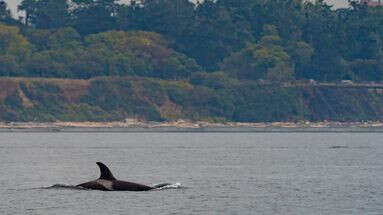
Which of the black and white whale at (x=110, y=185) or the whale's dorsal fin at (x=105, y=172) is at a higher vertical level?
the whale's dorsal fin at (x=105, y=172)

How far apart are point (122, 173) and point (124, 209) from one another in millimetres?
44246

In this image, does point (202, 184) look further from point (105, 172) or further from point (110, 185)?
point (105, 172)

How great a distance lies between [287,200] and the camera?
101250mm

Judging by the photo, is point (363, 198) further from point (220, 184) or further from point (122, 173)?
point (122, 173)

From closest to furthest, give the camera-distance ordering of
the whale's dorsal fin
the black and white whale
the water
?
the water < the whale's dorsal fin < the black and white whale

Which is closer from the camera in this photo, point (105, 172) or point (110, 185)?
point (105, 172)

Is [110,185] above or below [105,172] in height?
below

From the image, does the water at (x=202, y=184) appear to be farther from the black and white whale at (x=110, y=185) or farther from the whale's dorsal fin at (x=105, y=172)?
the whale's dorsal fin at (x=105, y=172)

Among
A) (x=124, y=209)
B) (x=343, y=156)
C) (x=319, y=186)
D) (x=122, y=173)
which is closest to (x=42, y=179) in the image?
(x=122, y=173)

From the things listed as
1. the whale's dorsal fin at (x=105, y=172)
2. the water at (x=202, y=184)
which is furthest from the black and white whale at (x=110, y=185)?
the water at (x=202, y=184)

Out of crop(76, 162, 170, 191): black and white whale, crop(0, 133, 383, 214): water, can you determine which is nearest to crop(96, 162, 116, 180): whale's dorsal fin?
crop(76, 162, 170, 191): black and white whale

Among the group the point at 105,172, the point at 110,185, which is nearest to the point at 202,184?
the point at 110,185

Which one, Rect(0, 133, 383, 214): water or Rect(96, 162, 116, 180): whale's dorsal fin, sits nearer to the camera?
Rect(0, 133, 383, 214): water

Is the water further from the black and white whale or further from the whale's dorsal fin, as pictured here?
the whale's dorsal fin
